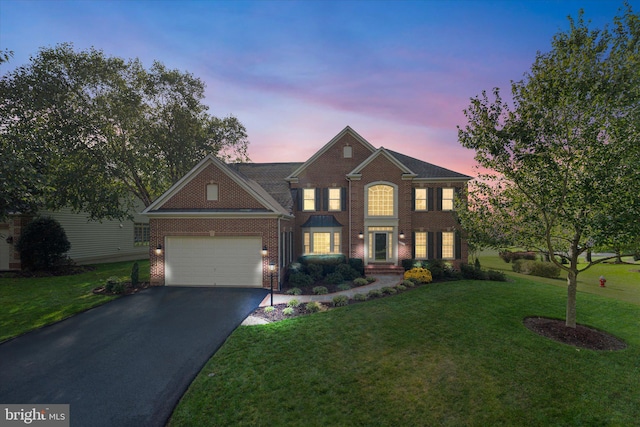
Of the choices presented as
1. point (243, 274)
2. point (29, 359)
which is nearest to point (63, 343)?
point (29, 359)

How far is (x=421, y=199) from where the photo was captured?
20.4 metres

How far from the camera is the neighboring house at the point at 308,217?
48.9 ft

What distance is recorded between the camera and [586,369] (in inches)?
279

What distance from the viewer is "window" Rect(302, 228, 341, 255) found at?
20.3m

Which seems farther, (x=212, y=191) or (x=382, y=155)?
(x=382, y=155)

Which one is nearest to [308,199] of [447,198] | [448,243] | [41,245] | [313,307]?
[447,198]

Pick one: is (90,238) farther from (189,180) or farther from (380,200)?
(380,200)

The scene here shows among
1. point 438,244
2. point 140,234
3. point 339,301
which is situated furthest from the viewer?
point 140,234

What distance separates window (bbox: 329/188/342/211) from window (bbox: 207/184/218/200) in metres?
8.55

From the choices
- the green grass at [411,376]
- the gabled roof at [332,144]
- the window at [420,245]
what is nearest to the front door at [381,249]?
the window at [420,245]

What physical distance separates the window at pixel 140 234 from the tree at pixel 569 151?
103 feet

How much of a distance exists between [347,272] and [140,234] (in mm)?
24461

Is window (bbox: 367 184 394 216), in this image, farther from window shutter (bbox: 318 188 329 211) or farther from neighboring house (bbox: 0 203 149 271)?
neighboring house (bbox: 0 203 149 271)

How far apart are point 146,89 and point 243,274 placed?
1734cm
